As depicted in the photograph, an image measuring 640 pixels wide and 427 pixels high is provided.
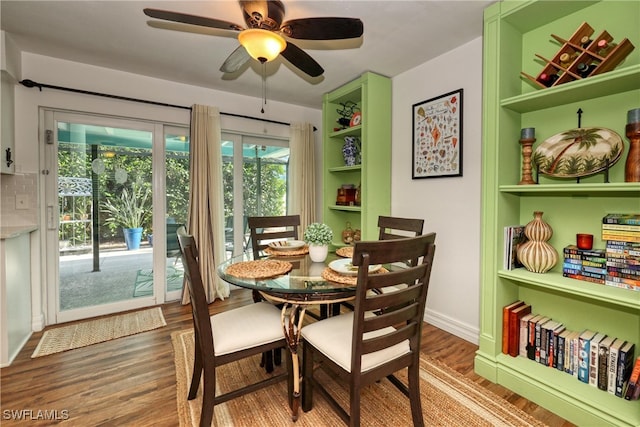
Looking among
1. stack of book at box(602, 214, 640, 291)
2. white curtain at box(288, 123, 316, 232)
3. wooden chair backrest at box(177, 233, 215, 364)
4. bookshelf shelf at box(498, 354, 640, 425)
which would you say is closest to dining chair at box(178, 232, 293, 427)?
wooden chair backrest at box(177, 233, 215, 364)

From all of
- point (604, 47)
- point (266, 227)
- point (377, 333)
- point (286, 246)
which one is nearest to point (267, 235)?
point (266, 227)

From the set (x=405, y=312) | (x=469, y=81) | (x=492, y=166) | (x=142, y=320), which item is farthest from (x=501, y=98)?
(x=142, y=320)

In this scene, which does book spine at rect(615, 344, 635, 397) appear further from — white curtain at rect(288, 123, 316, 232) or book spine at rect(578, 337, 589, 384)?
white curtain at rect(288, 123, 316, 232)

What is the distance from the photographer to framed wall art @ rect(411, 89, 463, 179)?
8.02 feet

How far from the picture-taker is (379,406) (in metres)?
1.62

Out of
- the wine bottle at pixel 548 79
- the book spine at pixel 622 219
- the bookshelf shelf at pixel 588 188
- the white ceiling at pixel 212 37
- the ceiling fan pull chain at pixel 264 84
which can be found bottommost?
the book spine at pixel 622 219

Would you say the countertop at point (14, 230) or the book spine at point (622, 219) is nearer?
the book spine at point (622, 219)

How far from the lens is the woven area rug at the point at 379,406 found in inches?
59.1

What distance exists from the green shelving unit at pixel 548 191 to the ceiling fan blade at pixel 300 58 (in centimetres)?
115

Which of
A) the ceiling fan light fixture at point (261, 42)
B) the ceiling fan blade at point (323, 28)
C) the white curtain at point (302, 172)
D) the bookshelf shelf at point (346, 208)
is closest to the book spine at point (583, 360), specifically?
the bookshelf shelf at point (346, 208)

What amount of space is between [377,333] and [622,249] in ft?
4.46

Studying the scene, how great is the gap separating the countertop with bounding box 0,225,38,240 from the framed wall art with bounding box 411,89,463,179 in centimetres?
328

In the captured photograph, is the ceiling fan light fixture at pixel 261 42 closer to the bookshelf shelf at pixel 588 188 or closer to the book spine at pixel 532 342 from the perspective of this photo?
the bookshelf shelf at pixel 588 188

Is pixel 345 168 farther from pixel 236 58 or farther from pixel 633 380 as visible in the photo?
pixel 633 380
